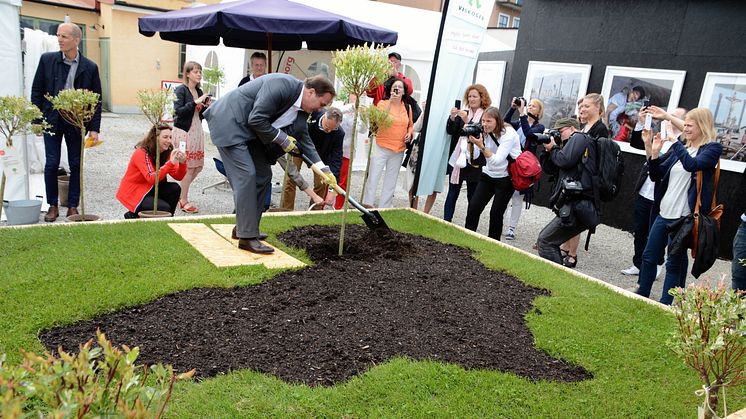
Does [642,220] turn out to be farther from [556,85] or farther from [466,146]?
[556,85]

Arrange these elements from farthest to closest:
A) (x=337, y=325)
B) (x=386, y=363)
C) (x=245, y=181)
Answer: (x=245, y=181) < (x=337, y=325) < (x=386, y=363)

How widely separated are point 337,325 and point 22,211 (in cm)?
416

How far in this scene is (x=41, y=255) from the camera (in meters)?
4.61

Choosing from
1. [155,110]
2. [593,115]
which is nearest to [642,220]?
[593,115]

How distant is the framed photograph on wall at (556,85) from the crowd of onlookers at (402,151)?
1.02 m

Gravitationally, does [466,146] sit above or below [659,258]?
above

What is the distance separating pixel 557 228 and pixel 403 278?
1.80m

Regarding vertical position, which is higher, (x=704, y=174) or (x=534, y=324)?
(x=704, y=174)

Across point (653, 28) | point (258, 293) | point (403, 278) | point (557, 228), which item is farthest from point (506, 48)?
point (258, 293)

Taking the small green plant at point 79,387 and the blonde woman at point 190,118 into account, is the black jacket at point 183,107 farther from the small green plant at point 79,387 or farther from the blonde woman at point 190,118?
the small green plant at point 79,387

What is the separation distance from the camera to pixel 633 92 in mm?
9234

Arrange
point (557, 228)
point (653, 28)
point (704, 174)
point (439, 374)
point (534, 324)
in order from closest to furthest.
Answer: point (439, 374), point (534, 324), point (704, 174), point (557, 228), point (653, 28)

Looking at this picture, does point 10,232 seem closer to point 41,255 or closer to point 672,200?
point 41,255

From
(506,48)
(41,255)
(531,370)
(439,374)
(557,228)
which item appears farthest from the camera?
(506,48)
